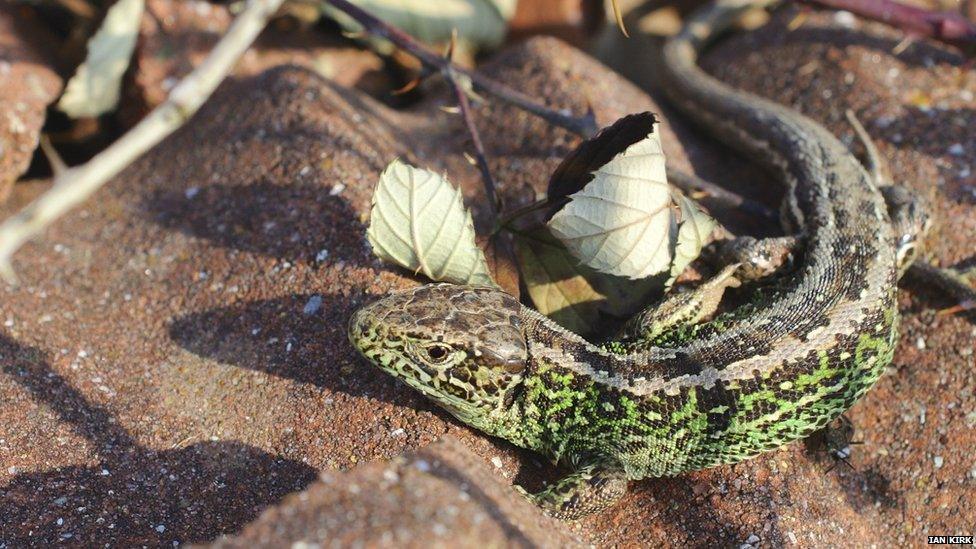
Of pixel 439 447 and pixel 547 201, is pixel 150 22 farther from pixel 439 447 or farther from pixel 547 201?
pixel 439 447

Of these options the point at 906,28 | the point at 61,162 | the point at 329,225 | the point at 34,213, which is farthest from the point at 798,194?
the point at 61,162

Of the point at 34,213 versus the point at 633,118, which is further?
the point at 633,118

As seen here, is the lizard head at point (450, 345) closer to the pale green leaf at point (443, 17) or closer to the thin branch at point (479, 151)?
the thin branch at point (479, 151)

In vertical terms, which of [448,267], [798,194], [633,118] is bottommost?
[798,194]

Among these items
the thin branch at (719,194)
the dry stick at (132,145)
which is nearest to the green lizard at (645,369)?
the thin branch at (719,194)

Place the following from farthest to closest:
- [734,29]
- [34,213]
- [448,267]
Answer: [734,29] < [448,267] < [34,213]

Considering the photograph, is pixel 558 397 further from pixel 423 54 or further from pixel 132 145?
pixel 132 145
